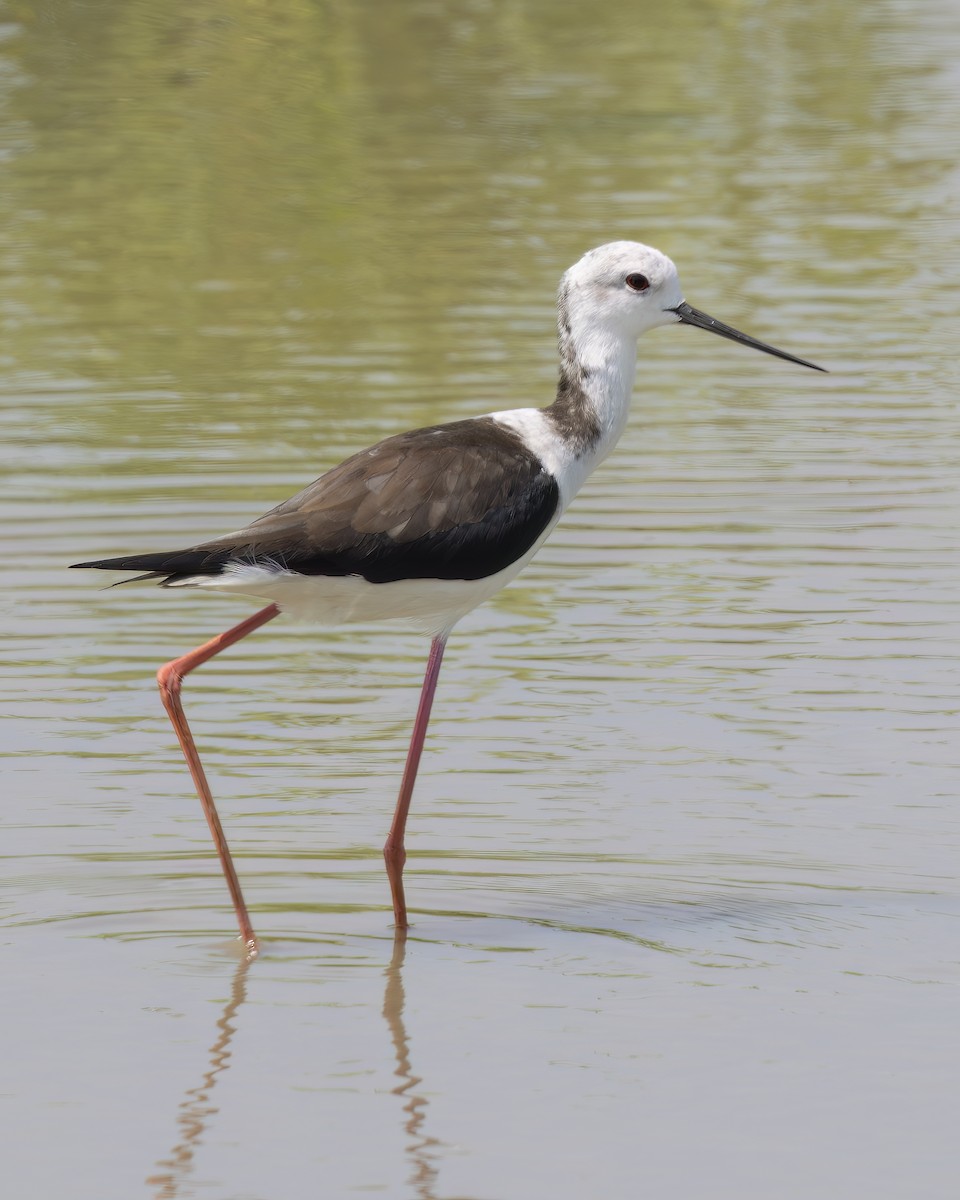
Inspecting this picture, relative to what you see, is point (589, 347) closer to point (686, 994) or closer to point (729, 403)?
point (686, 994)

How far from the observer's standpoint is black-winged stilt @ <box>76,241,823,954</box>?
5.37m

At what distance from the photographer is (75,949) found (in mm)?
5457

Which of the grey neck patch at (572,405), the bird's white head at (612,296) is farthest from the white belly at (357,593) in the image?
the bird's white head at (612,296)

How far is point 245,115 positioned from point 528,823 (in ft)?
41.6

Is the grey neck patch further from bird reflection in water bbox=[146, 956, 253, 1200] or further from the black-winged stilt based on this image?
bird reflection in water bbox=[146, 956, 253, 1200]

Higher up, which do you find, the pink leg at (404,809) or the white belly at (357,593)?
the white belly at (357,593)

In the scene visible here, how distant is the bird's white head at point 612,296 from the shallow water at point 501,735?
4.13 ft

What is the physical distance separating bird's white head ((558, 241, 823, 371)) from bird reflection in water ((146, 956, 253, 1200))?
1.80 meters

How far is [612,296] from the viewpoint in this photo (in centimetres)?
588

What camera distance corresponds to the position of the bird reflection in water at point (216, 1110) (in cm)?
Answer: 439

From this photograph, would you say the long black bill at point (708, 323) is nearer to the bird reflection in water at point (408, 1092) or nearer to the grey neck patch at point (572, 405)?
the grey neck patch at point (572, 405)

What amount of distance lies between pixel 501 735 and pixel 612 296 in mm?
1512

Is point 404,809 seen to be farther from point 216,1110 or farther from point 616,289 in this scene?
point 616,289

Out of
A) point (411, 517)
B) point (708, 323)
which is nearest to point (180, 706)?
point (411, 517)
